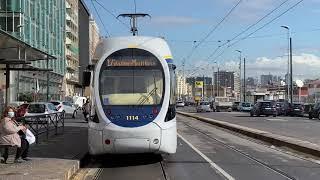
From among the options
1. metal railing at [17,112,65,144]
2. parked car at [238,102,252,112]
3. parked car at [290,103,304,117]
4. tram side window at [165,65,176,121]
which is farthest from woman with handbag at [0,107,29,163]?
parked car at [238,102,252,112]

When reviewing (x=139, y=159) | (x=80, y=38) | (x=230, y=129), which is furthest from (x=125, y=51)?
(x=80, y=38)

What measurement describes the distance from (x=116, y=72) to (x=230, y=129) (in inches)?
738

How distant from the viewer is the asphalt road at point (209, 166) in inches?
505

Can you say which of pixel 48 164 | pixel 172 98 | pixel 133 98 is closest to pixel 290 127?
pixel 172 98

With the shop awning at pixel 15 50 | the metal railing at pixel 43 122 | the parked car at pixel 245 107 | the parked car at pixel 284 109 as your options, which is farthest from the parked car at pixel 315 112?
the shop awning at pixel 15 50

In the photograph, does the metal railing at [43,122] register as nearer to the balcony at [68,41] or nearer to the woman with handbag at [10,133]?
the woman with handbag at [10,133]

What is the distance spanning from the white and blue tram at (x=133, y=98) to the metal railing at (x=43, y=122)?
3405mm

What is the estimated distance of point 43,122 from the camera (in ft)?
68.9

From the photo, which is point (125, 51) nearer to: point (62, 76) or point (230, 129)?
point (230, 129)

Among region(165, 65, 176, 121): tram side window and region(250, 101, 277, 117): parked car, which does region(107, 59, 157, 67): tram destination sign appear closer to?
region(165, 65, 176, 121): tram side window

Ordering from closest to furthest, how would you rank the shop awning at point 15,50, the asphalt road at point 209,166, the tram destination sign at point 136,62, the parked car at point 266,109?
the asphalt road at point 209,166 < the tram destination sign at point 136,62 < the shop awning at point 15,50 < the parked car at point 266,109

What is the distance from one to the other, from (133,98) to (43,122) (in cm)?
707

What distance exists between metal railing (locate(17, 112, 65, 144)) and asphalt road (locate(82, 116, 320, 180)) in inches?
133

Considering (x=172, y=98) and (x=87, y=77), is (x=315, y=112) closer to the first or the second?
(x=172, y=98)
